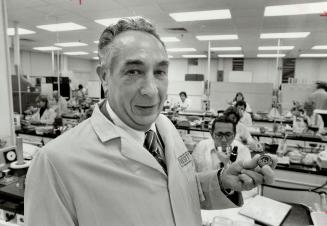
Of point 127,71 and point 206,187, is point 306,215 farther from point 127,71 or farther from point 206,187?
point 127,71

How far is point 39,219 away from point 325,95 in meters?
6.03

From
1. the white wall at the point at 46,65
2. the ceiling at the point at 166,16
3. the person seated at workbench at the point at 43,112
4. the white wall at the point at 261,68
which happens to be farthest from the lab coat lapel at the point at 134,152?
the white wall at the point at 261,68

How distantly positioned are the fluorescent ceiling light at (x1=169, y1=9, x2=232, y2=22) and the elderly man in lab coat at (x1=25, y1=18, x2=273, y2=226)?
4.01 metres

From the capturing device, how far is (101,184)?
27.3 inches

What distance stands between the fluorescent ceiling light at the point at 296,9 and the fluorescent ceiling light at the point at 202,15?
28.3 inches

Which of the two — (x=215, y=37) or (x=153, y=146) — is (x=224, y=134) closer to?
(x=153, y=146)

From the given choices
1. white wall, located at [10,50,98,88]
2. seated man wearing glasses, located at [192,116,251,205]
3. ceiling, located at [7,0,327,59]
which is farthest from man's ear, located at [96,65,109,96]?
white wall, located at [10,50,98,88]

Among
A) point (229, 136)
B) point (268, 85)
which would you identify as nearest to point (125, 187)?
point (229, 136)

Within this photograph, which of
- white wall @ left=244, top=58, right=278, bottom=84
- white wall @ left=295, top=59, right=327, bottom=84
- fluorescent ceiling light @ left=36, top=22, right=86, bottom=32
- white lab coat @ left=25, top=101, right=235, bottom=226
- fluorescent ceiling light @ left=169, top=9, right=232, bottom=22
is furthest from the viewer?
white wall @ left=244, top=58, right=278, bottom=84

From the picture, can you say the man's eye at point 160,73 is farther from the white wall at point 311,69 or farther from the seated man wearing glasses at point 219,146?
the white wall at point 311,69

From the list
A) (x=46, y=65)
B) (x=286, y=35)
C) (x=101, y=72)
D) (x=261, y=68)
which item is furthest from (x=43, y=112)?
(x=261, y=68)

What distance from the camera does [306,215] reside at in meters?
1.52

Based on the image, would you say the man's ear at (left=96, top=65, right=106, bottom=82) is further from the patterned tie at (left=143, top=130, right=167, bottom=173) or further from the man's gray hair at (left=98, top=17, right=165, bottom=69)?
the patterned tie at (left=143, top=130, right=167, bottom=173)

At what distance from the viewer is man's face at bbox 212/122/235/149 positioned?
7.57ft
